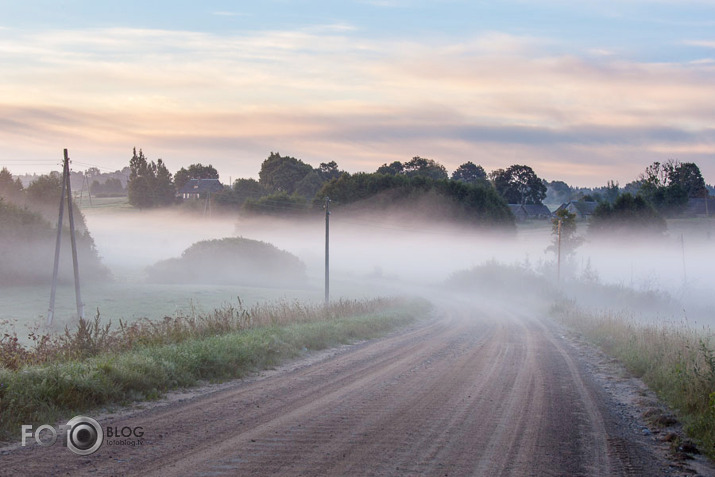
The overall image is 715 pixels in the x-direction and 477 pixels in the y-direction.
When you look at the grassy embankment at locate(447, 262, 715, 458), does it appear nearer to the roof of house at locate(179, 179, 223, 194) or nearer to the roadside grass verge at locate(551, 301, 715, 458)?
the roadside grass verge at locate(551, 301, 715, 458)

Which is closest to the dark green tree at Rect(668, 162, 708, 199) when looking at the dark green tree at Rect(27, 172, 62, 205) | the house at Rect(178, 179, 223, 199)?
the house at Rect(178, 179, 223, 199)

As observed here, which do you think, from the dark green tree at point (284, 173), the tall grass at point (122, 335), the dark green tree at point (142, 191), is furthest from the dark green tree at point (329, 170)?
the tall grass at point (122, 335)

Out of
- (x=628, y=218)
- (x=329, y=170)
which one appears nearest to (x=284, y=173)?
(x=329, y=170)

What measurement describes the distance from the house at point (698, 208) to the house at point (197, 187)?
8878 centimetres

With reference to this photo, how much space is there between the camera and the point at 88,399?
967cm

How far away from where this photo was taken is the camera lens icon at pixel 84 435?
7.52m

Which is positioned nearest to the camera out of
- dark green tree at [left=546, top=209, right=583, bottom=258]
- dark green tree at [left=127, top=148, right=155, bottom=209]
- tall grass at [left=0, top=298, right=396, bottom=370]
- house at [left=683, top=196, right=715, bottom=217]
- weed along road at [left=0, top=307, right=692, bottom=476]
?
weed along road at [left=0, top=307, right=692, bottom=476]

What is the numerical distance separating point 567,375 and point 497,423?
581cm

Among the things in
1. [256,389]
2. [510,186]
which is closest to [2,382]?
[256,389]

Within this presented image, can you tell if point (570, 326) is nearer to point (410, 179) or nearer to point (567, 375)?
point (567, 375)

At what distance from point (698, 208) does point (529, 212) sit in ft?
99.6

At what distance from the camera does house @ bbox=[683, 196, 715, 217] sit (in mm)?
111375

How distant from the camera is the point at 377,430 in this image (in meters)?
8.64

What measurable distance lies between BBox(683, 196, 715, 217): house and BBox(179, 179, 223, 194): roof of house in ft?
291
